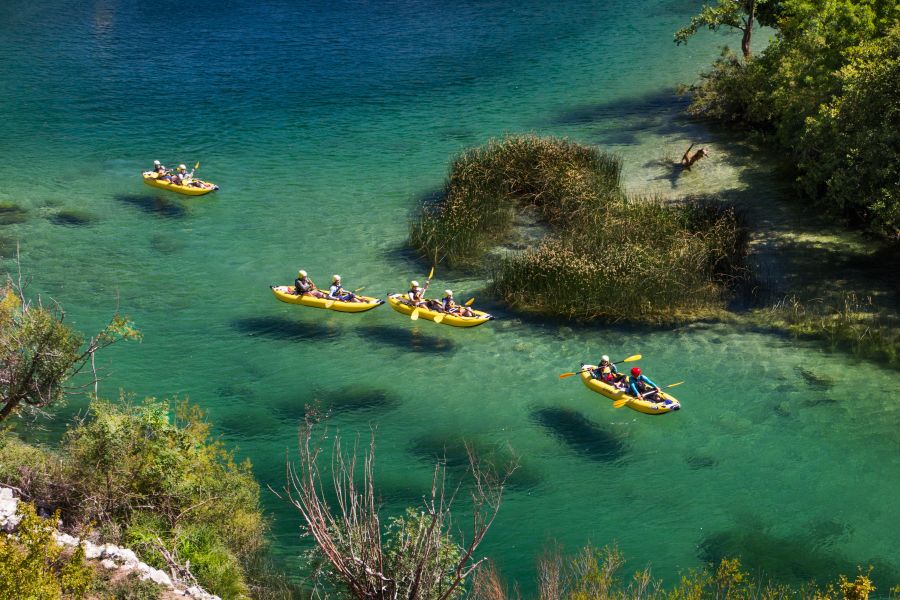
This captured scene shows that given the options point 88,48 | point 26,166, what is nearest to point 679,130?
point 26,166

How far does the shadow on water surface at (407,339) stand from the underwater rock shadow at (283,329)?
100 cm

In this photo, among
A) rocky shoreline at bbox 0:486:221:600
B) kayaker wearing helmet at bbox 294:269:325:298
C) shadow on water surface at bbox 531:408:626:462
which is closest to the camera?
rocky shoreline at bbox 0:486:221:600

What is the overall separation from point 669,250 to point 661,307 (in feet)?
6.46

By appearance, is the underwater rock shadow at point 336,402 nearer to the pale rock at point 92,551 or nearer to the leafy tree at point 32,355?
the leafy tree at point 32,355

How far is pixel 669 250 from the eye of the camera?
2927cm

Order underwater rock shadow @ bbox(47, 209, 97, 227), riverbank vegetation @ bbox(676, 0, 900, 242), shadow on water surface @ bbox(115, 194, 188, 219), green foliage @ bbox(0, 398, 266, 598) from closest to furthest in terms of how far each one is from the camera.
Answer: green foliage @ bbox(0, 398, 266, 598)
riverbank vegetation @ bbox(676, 0, 900, 242)
underwater rock shadow @ bbox(47, 209, 97, 227)
shadow on water surface @ bbox(115, 194, 188, 219)

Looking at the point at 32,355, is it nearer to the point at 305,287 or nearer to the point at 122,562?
the point at 122,562

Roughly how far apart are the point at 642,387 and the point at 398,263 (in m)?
10.8

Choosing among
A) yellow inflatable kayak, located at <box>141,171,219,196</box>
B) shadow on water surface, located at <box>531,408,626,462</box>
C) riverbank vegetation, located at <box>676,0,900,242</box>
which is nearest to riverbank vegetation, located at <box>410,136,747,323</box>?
riverbank vegetation, located at <box>676,0,900,242</box>

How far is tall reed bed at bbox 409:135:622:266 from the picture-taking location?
106ft

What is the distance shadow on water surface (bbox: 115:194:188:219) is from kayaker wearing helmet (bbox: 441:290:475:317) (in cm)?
1270

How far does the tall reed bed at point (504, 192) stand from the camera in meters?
32.2

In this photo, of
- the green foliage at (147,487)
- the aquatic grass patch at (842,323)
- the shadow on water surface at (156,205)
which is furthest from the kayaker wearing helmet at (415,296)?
the shadow on water surface at (156,205)

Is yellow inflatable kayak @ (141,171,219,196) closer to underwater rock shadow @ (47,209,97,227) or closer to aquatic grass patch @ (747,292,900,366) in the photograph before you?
underwater rock shadow @ (47,209,97,227)
